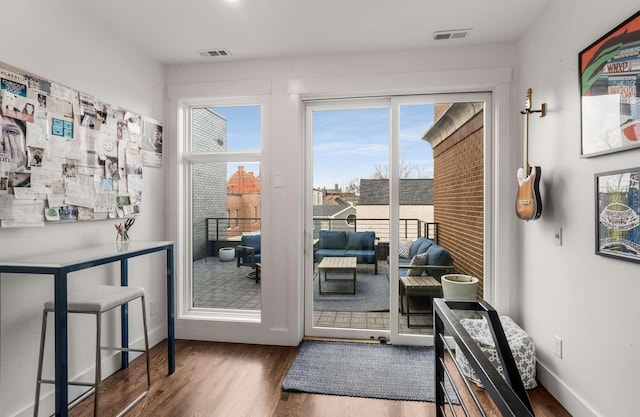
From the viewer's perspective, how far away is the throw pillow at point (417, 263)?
9.84 ft

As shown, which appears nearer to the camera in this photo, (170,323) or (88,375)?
(88,375)

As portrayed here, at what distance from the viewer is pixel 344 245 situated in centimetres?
314

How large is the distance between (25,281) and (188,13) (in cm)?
192

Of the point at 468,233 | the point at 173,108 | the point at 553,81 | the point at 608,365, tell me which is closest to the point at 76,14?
the point at 173,108

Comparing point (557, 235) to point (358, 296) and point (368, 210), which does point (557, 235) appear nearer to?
point (368, 210)

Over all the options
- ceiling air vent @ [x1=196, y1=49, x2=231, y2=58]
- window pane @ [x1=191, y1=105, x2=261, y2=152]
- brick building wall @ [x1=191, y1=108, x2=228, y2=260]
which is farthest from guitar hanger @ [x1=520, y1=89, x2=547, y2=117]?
brick building wall @ [x1=191, y1=108, x2=228, y2=260]

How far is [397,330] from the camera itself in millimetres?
2941

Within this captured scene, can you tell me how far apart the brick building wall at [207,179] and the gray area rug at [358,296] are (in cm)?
112

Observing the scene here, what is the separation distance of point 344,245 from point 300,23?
1.87 meters

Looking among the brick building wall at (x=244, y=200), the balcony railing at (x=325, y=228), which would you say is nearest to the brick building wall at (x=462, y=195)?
the balcony railing at (x=325, y=228)

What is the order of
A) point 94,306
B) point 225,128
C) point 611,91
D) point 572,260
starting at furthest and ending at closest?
point 225,128
point 572,260
point 94,306
point 611,91

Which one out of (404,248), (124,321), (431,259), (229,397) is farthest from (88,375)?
(431,259)

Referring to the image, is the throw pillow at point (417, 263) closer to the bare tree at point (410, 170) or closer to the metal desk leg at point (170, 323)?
the bare tree at point (410, 170)

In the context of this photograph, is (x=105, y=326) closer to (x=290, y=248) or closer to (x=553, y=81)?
(x=290, y=248)
